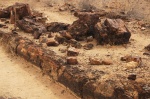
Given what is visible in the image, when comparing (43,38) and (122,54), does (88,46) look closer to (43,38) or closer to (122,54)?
(122,54)

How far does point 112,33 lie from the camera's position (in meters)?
7.55

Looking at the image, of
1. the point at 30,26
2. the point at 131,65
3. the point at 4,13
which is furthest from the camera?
the point at 4,13

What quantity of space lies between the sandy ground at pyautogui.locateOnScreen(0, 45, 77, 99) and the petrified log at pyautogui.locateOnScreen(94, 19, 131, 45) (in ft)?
5.56

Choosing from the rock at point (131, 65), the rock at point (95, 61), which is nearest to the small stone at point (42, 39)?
the rock at point (95, 61)

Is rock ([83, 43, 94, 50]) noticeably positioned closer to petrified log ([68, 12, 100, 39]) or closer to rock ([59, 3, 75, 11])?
petrified log ([68, 12, 100, 39])

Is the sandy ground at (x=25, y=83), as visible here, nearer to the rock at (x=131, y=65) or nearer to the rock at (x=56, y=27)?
the rock at (x=131, y=65)

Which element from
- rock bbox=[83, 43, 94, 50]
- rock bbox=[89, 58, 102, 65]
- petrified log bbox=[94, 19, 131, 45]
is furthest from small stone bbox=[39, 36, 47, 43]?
rock bbox=[89, 58, 102, 65]

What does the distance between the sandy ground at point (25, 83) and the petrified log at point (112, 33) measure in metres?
1.70

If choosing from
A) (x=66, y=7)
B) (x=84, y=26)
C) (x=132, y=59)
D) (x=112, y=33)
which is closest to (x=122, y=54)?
(x=132, y=59)

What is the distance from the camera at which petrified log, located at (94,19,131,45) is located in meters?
7.54

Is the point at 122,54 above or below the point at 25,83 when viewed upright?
above

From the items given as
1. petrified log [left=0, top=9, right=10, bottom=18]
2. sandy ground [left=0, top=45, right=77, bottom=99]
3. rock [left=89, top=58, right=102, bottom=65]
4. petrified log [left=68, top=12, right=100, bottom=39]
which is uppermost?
petrified log [left=68, top=12, right=100, bottom=39]

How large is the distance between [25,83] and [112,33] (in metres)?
2.34

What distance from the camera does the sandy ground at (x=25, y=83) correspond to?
6.31m
